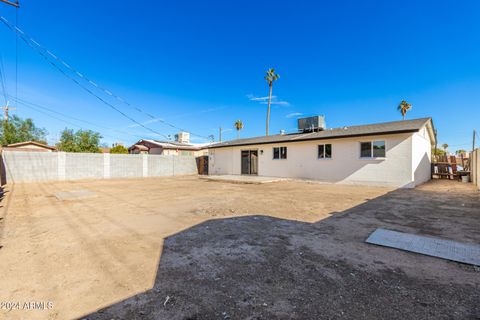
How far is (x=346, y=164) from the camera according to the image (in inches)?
460

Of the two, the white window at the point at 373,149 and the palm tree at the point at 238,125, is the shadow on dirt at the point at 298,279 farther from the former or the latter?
the palm tree at the point at 238,125

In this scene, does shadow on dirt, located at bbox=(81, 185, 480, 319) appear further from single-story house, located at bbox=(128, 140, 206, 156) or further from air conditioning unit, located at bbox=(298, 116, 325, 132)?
single-story house, located at bbox=(128, 140, 206, 156)

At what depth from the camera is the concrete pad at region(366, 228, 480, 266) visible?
9.24ft

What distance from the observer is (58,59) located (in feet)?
37.6

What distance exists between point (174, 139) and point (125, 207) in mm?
29817

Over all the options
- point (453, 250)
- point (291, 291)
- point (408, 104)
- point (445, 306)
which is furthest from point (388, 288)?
point (408, 104)

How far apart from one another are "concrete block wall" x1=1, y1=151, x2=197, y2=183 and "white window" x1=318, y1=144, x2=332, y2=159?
1317 centimetres

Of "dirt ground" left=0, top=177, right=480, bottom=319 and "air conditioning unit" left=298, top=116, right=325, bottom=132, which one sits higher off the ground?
"air conditioning unit" left=298, top=116, right=325, bottom=132

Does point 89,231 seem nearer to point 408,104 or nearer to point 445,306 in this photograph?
point 445,306

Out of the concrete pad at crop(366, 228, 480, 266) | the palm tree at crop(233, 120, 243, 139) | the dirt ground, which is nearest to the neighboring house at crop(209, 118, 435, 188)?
the dirt ground

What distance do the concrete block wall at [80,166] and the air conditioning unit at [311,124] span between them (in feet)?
38.9

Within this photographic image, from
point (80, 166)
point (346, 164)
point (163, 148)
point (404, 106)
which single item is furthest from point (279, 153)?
point (404, 106)

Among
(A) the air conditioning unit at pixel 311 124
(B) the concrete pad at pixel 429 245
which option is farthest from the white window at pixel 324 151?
(B) the concrete pad at pixel 429 245

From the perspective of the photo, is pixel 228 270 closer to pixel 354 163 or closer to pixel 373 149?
pixel 354 163
